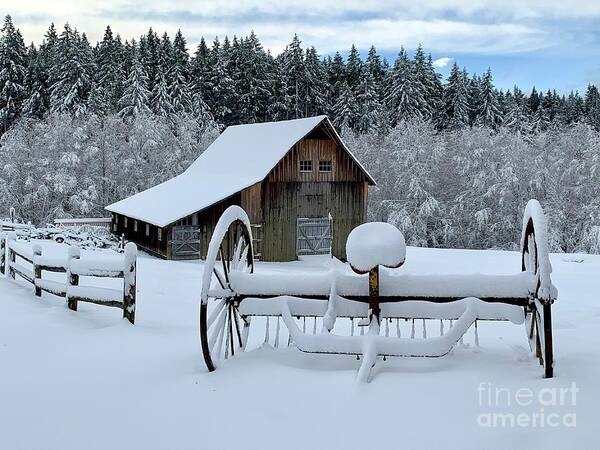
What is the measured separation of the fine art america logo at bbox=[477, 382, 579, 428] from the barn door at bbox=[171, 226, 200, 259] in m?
22.9

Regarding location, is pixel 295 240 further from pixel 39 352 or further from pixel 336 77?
pixel 336 77

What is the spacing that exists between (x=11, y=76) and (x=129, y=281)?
59108 mm

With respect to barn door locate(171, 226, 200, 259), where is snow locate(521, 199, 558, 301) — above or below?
above

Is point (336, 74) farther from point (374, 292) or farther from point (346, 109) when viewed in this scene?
point (374, 292)

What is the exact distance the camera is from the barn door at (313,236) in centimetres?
2858

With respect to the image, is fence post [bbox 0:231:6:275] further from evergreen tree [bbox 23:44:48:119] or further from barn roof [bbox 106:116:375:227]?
evergreen tree [bbox 23:44:48:119]

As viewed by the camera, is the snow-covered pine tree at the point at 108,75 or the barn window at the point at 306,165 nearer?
the barn window at the point at 306,165

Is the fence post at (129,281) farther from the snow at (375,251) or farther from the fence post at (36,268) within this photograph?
the snow at (375,251)

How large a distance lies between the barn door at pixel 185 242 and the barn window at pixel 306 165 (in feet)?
19.5

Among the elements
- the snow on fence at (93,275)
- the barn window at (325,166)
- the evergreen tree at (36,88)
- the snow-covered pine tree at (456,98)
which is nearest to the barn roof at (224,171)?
the barn window at (325,166)

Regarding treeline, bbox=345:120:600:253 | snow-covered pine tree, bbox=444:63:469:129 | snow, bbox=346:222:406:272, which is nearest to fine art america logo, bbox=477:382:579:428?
snow, bbox=346:222:406:272

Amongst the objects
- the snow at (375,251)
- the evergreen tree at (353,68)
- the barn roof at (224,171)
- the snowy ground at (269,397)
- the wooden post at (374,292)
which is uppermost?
the evergreen tree at (353,68)

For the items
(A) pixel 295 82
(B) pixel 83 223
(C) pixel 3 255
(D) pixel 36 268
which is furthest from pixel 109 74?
(D) pixel 36 268

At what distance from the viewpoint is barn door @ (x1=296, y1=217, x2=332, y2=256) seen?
2858 centimetres
